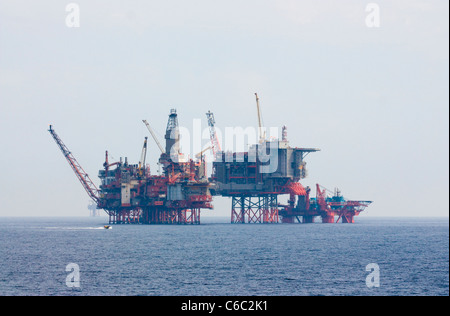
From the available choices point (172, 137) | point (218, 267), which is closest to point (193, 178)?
point (172, 137)

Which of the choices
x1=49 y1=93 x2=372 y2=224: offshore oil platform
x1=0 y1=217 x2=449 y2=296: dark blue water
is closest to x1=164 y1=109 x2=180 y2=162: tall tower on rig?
x1=49 y1=93 x2=372 y2=224: offshore oil platform

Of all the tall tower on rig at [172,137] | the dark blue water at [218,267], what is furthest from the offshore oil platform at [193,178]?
the dark blue water at [218,267]

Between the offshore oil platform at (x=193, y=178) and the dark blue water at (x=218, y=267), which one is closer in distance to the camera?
the dark blue water at (x=218, y=267)

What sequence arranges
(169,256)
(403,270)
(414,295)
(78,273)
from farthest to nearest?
(169,256) < (403,270) < (78,273) < (414,295)

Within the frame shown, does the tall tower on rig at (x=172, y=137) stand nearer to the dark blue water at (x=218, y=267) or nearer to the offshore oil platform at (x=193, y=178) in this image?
the offshore oil platform at (x=193, y=178)

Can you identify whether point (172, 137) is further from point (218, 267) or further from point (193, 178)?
point (218, 267)

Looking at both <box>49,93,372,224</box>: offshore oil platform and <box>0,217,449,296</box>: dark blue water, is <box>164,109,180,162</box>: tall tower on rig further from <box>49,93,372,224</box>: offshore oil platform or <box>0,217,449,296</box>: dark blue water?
<box>0,217,449,296</box>: dark blue water

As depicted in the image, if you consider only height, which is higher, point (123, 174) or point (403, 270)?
point (123, 174)

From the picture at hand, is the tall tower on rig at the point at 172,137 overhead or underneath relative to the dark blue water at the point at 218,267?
overhead

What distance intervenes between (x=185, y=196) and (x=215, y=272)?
9658cm

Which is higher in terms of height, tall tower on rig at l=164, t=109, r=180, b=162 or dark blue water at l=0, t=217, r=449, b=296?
tall tower on rig at l=164, t=109, r=180, b=162
